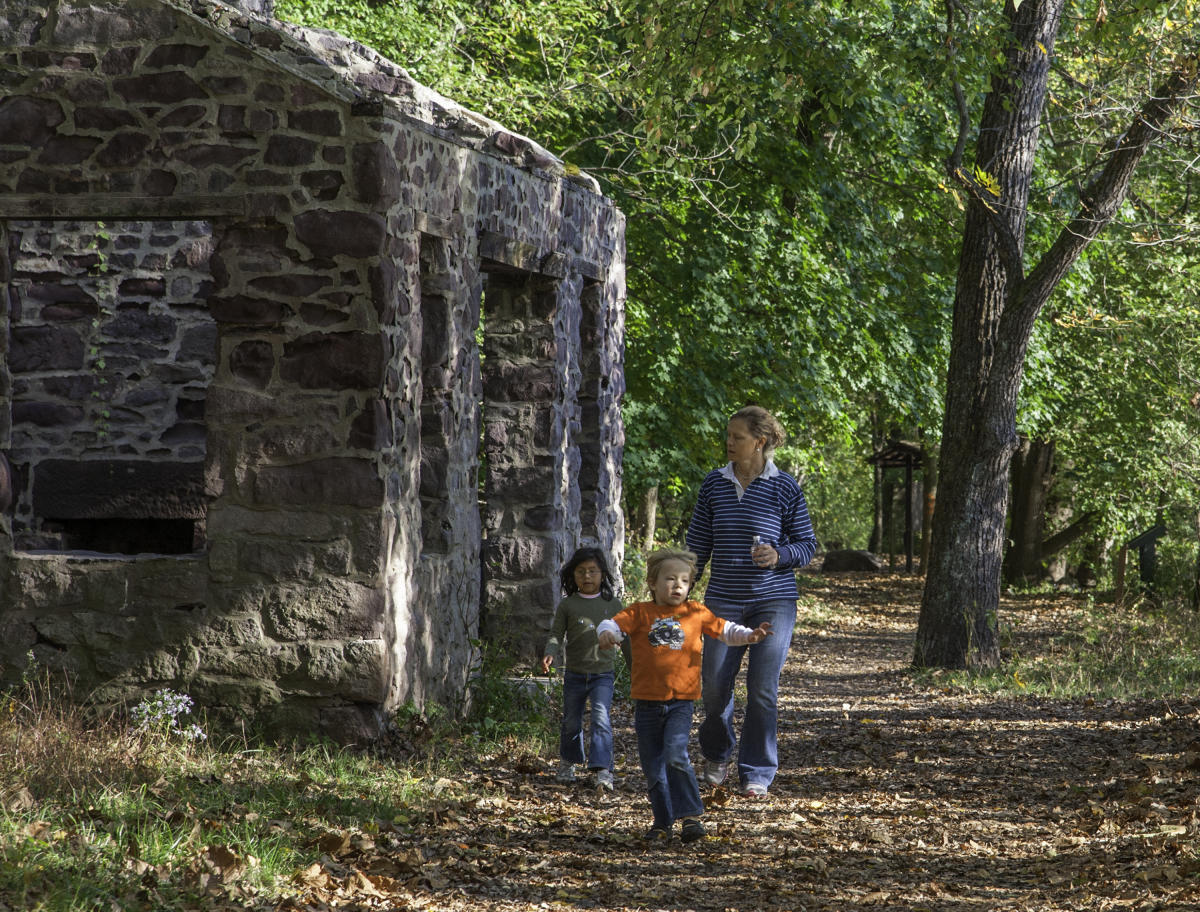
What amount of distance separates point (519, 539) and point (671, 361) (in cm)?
667

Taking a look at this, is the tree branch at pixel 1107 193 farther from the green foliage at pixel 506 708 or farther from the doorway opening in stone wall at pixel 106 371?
the doorway opening in stone wall at pixel 106 371

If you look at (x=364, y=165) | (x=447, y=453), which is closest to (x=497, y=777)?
(x=447, y=453)

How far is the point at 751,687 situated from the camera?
6406mm

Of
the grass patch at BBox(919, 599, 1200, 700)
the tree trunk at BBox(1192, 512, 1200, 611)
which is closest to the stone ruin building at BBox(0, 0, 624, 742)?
the grass patch at BBox(919, 599, 1200, 700)

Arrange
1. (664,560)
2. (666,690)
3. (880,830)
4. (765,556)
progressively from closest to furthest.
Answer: (666,690)
(664,560)
(880,830)
(765,556)

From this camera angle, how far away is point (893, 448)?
26.6 m

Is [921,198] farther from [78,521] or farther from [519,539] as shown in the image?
[78,521]

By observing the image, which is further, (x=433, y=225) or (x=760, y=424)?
(x=433, y=225)

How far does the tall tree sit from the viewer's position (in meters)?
10.8

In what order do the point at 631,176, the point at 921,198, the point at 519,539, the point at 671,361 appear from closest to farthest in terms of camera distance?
the point at 519,539
the point at 631,176
the point at 671,361
the point at 921,198

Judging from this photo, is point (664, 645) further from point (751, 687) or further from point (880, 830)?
point (880, 830)

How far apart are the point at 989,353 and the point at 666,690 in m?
6.46

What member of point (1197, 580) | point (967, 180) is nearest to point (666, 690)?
point (967, 180)

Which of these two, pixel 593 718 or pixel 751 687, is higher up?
pixel 751 687
